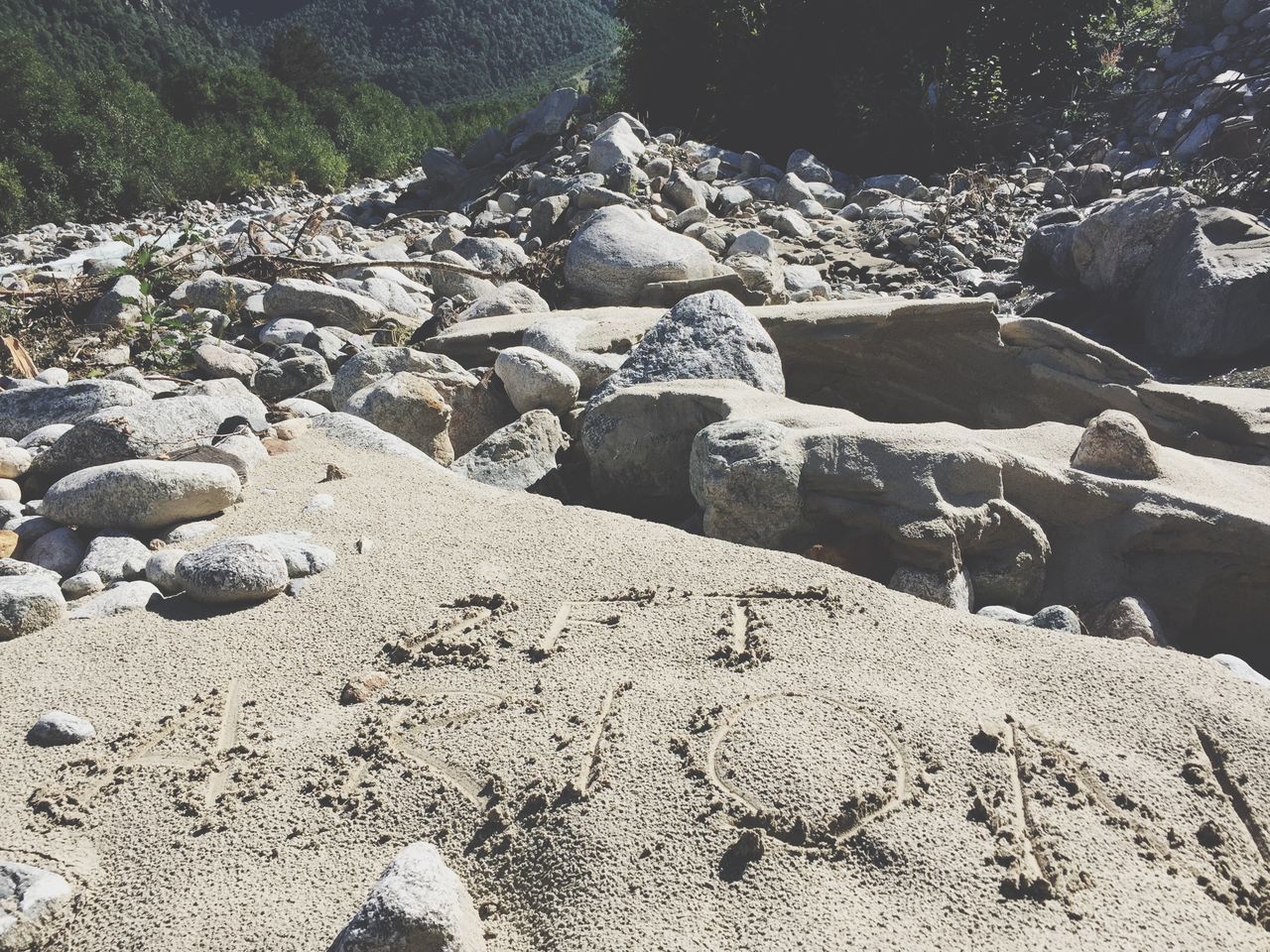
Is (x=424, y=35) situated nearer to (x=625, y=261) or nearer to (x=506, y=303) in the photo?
(x=625, y=261)

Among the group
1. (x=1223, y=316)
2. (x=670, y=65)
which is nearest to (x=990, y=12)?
(x=670, y=65)

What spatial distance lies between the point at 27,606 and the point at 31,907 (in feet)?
3.38

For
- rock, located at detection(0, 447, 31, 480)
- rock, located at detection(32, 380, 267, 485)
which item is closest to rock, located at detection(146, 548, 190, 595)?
rock, located at detection(32, 380, 267, 485)

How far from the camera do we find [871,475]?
9.98 ft

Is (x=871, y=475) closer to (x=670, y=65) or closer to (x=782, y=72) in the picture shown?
(x=782, y=72)

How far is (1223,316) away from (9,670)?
6453 mm

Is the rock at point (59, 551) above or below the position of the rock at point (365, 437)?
above

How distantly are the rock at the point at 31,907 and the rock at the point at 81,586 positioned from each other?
1117 mm

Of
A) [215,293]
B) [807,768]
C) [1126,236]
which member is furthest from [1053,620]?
[215,293]

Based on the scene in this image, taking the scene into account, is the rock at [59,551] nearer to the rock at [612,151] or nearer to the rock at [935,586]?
the rock at [935,586]

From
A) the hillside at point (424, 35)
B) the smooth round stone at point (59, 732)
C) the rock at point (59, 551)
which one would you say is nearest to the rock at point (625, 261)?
the rock at point (59, 551)

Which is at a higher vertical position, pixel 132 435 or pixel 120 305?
pixel 132 435

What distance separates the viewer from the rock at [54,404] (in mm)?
3652

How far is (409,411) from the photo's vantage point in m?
4.03
